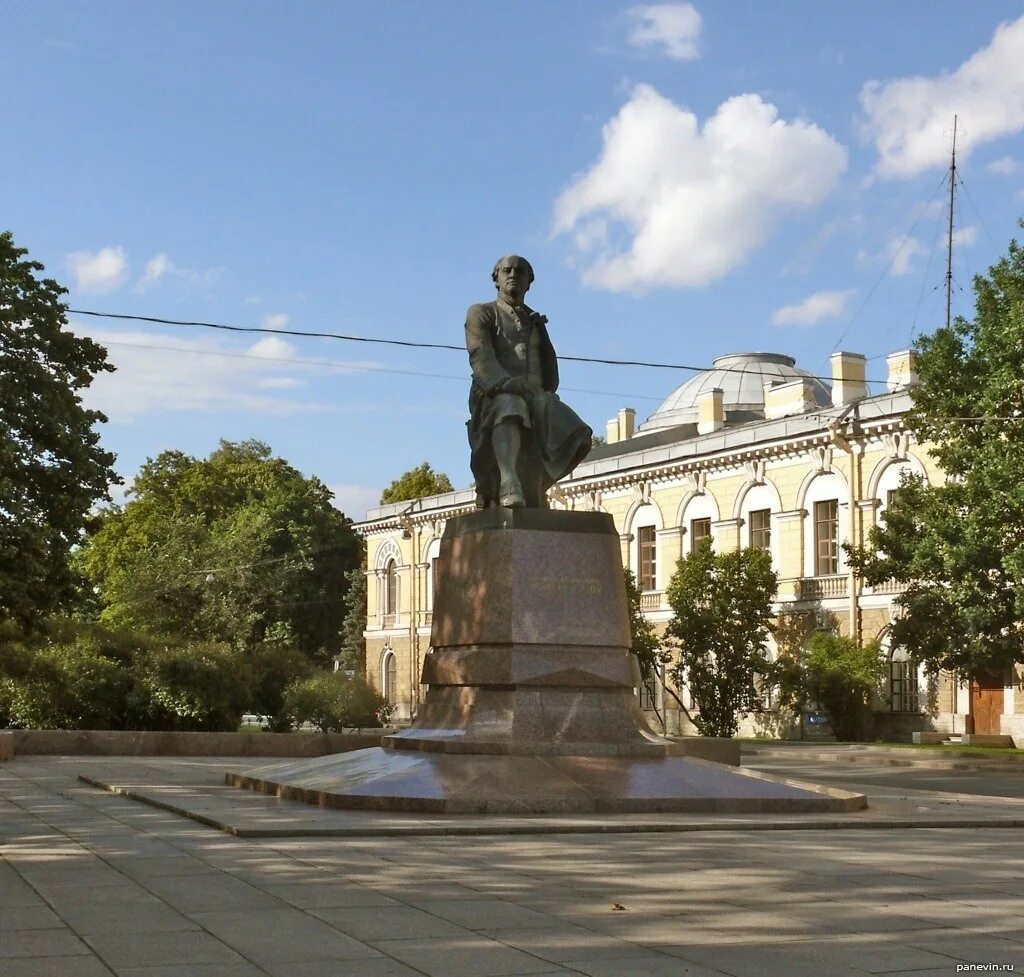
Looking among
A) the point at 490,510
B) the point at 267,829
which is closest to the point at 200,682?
the point at 490,510

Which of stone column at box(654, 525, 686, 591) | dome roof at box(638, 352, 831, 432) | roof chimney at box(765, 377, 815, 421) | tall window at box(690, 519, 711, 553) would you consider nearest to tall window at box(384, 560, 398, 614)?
dome roof at box(638, 352, 831, 432)

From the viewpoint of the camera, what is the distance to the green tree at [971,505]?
30312mm

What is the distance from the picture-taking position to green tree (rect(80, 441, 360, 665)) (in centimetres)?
5828

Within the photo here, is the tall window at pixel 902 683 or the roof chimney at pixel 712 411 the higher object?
the roof chimney at pixel 712 411

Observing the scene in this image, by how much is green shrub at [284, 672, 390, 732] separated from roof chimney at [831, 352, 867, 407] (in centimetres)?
2244

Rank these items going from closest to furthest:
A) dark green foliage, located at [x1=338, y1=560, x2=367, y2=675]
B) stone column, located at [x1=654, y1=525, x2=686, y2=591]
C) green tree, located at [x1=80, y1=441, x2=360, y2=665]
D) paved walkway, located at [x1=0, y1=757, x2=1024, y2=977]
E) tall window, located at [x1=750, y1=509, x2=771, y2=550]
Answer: paved walkway, located at [x1=0, y1=757, x2=1024, y2=977], tall window, located at [x1=750, y1=509, x2=771, y2=550], stone column, located at [x1=654, y1=525, x2=686, y2=591], green tree, located at [x1=80, y1=441, x2=360, y2=665], dark green foliage, located at [x1=338, y1=560, x2=367, y2=675]

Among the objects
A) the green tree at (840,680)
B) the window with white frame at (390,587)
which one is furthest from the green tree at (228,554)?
the green tree at (840,680)

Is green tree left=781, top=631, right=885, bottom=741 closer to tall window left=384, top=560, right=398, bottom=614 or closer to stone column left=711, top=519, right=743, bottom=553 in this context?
stone column left=711, top=519, right=743, bottom=553

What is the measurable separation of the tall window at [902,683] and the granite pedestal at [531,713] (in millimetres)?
28026

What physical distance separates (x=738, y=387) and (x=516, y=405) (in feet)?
149

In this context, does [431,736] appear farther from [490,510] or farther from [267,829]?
[267,829]

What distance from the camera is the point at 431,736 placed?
45.7 ft

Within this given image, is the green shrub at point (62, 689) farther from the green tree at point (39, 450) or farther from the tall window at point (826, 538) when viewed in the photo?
the tall window at point (826, 538)

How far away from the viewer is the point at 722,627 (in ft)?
133
